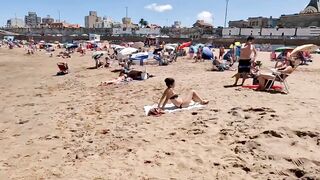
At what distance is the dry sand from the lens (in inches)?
175

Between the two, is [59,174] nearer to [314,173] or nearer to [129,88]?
[314,173]

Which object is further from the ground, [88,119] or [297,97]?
[297,97]

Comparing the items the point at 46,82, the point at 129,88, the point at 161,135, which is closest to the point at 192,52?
the point at 46,82

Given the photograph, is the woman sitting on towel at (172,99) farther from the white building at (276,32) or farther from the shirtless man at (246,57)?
the white building at (276,32)

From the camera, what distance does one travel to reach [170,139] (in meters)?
5.57

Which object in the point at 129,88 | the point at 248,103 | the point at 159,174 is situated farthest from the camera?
the point at 129,88

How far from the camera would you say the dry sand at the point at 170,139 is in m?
4.45

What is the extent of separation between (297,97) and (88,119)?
4.77 m

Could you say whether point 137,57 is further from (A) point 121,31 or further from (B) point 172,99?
(A) point 121,31

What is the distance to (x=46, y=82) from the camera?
15.0 m

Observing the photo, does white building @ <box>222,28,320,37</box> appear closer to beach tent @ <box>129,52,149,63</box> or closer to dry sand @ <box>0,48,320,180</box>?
beach tent @ <box>129,52,149,63</box>

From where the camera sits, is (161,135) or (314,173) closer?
(314,173)

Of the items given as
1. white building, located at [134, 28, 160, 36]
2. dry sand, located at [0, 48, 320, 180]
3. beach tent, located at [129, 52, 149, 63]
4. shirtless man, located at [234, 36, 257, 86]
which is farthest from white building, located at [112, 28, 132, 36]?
dry sand, located at [0, 48, 320, 180]

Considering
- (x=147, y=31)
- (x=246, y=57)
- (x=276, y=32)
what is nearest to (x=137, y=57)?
(x=246, y=57)
